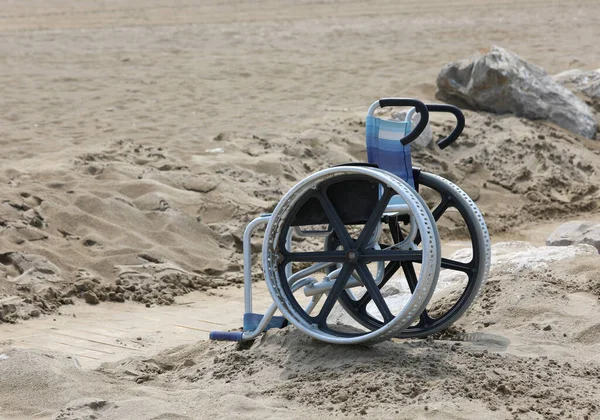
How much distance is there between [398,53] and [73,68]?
206 inches

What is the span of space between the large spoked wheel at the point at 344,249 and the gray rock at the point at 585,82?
8.31m

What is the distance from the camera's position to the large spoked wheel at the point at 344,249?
3941mm

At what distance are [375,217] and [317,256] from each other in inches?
13.9

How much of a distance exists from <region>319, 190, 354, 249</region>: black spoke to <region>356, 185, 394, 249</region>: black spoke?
0.06 metres

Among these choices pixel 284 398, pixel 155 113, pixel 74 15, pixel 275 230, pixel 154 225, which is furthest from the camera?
pixel 74 15

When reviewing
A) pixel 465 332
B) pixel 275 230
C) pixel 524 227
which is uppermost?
pixel 275 230

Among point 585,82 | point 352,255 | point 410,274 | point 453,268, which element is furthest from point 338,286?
point 585,82

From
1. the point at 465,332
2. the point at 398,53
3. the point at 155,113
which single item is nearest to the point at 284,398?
the point at 465,332

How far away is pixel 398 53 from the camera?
15203mm

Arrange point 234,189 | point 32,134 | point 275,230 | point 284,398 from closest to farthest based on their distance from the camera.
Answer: point 284,398, point 275,230, point 234,189, point 32,134

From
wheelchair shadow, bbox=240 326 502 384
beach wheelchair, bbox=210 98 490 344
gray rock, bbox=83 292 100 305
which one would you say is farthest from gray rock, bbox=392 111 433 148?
wheelchair shadow, bbox=240 326 502 384

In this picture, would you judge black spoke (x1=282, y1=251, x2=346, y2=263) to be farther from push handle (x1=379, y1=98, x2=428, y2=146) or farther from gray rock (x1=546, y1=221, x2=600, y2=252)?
gray rock (x1=546, y1=221, x2=600, y2=252)

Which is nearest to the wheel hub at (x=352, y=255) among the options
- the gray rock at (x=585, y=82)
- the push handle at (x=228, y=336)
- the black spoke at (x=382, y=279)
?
the black spoke at (x=382, y=279)

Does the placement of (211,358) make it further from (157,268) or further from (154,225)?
(154,225)
